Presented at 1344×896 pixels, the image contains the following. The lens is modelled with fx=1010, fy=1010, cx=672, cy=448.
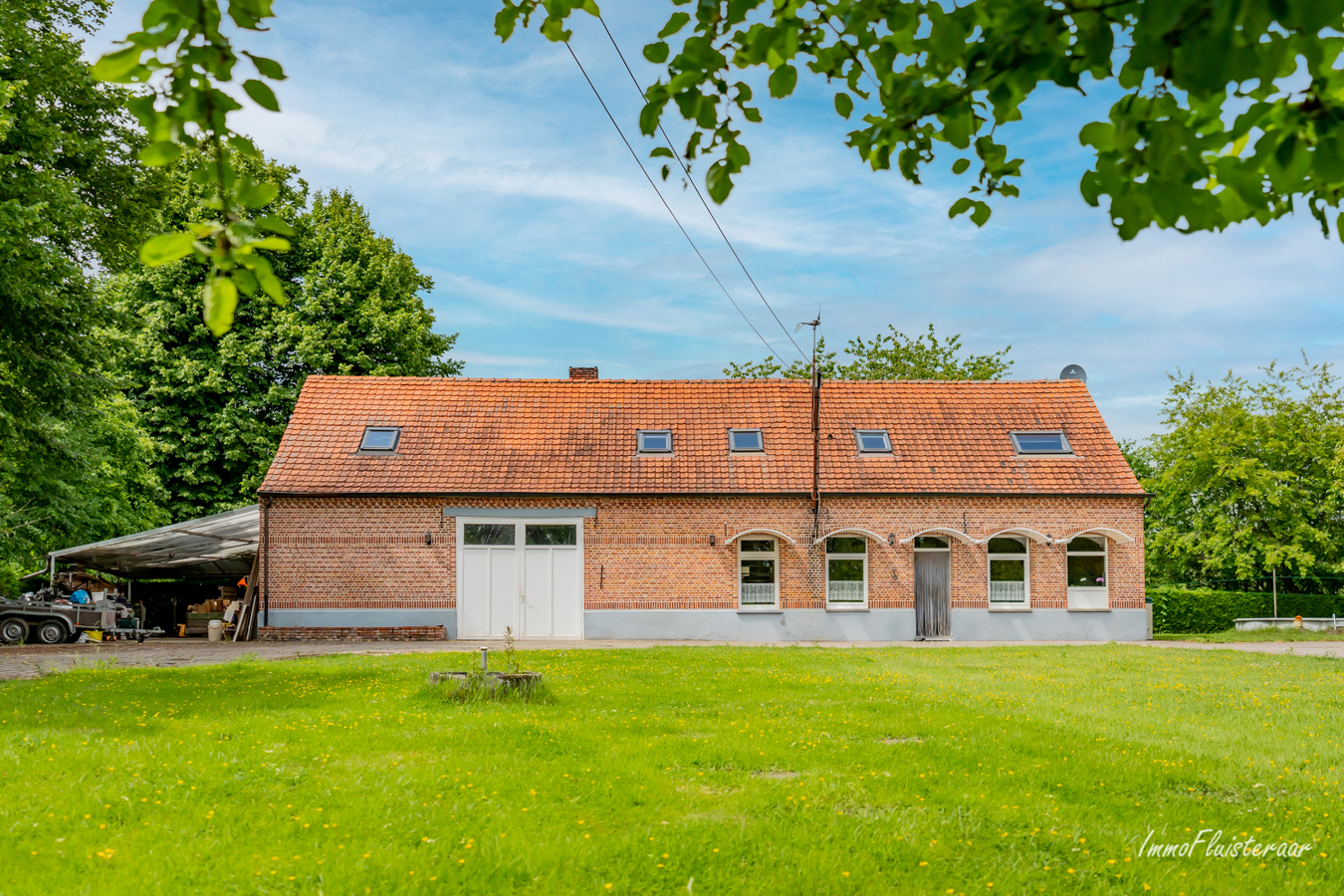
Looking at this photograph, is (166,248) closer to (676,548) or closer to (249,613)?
(676,548)

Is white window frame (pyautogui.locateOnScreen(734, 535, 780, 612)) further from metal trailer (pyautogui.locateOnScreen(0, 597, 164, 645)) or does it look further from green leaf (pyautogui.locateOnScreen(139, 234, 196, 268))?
green leaf (pyautogui.locateOnScreen(139, 234, 196, 268))

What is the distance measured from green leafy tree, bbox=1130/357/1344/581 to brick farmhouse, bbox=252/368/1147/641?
9667mm

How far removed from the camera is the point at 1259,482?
94.4 feet

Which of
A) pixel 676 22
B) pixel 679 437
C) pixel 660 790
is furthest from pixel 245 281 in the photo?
pixel 679 437

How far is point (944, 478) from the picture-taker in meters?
21.5

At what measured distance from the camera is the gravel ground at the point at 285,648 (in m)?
15.9

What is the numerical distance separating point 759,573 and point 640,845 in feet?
53.8

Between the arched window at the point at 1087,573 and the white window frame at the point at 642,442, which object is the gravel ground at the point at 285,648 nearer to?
the arched window at the point at 1087,573

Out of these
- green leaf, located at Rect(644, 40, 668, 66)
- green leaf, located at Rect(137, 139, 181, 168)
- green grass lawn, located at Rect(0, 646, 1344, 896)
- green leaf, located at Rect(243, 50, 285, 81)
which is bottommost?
green grass lawn, located at Rect(0, 646, 1344, 896)

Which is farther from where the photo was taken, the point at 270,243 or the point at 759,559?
the point at 759,559

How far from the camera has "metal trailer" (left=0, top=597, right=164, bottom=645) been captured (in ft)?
65.3

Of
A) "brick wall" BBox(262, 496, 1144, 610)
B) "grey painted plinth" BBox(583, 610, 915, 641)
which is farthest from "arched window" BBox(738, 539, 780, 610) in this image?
"grey painted plinth" BBox(583, 610, 915, 641)

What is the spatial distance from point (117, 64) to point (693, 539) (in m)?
18.7

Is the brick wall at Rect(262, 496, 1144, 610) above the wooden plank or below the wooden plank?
above
